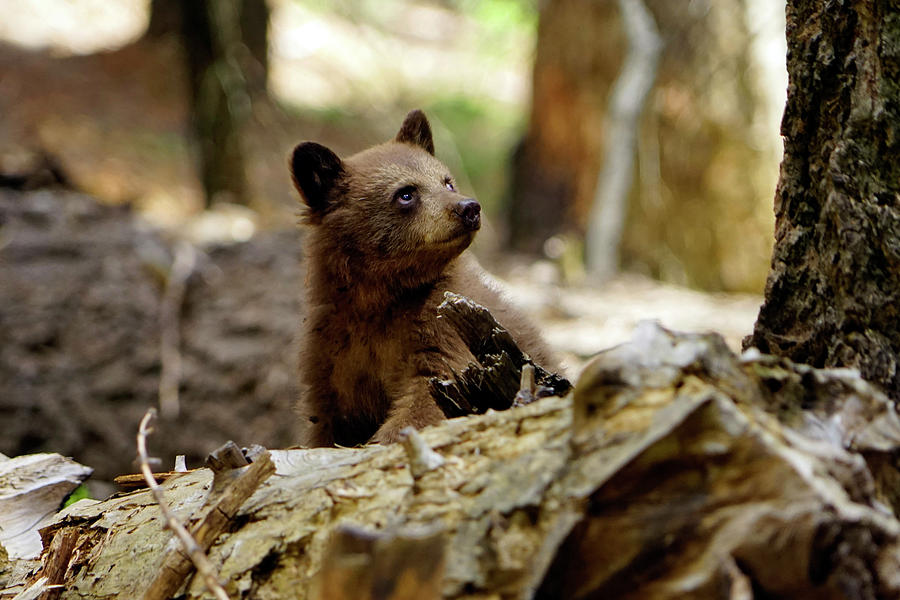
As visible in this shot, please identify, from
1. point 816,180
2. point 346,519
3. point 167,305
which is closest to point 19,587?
point 346,519

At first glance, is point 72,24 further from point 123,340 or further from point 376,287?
point 376,287

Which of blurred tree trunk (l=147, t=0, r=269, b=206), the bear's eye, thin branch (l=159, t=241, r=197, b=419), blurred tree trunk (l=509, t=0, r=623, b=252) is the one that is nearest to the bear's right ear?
the bear's eye

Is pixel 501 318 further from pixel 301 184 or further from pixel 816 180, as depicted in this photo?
pixel 816 180

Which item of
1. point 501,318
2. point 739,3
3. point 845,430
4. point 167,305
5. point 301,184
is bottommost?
point 167,305

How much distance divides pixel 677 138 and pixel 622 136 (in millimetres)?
753

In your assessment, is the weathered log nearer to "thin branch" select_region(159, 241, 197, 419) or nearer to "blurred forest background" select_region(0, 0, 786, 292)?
"thin branch" select_region(159, 241, 197, 419)

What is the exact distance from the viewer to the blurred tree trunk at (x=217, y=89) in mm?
10594

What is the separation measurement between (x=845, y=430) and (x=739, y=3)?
9.51 metres

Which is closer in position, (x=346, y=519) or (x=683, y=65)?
(x=346, y=519)

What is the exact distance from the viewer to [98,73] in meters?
17.1

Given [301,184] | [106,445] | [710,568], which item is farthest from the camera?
[106,445]

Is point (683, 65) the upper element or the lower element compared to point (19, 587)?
upper

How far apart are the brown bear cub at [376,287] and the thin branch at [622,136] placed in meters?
6.21

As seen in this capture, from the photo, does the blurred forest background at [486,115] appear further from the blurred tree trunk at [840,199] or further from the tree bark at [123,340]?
the blurred tree trunk at [840,199]
